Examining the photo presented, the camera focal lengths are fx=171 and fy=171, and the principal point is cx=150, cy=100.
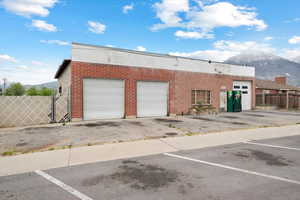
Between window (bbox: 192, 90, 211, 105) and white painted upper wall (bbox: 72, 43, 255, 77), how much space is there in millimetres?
2142

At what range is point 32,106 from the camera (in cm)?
1093

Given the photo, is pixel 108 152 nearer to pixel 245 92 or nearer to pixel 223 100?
pixel 223 100

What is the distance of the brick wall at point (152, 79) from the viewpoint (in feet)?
39.1

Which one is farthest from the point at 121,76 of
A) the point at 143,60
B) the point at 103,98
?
the point at 143,60

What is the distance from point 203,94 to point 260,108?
A: 9.76 metres

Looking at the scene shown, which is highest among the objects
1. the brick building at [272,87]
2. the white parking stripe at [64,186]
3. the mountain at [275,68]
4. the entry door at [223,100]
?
the mountain at [275,68]

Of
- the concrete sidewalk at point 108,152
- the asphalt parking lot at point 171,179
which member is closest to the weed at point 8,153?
the concrete sidewalk at point 108,152

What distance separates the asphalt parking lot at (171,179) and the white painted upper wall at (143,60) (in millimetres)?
9440

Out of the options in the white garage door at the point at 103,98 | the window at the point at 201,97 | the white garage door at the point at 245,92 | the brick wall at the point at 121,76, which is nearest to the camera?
the brick wall at the point at 121,76

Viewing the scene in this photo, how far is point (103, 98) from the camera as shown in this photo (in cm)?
1277

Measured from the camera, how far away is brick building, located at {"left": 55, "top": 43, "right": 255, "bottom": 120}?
39.7 ft

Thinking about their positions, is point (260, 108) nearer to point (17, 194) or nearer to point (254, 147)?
point (254, 147)

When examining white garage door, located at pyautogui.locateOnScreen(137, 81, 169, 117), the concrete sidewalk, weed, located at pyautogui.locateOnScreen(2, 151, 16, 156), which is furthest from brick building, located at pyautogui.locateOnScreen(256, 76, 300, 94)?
weed, located at pyautogui.locateOnScreen(2, 151, 16, 156)

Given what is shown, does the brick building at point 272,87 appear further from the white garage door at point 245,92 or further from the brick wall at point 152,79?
the brick wall at point 152,79
